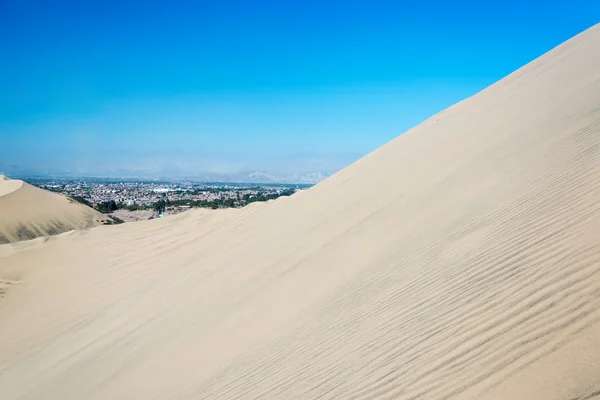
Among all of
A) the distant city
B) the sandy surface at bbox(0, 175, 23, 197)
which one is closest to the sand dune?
the sandy surface at bbox(0, 175, 23, 197)

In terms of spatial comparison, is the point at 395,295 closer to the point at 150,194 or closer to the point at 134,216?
the point at 134,216

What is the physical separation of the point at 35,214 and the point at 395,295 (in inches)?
1359

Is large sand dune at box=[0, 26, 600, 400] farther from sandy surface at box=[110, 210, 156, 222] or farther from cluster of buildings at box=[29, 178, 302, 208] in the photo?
cluster of buildings at box=[29, 178, 302, 208]

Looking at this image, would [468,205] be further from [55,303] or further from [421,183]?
[55,303]

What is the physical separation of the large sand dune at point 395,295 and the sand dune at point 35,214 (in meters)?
19.8

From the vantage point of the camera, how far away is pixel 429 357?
297cm

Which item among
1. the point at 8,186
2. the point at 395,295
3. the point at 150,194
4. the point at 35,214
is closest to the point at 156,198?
the point at 150,194

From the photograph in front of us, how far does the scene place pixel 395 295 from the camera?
4.19 m

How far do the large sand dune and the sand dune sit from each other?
19.8 meters

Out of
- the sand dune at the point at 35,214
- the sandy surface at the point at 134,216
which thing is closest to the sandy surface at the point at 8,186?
the sand dune at the point at 35,214

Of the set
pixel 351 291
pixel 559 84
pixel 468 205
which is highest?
pixel 559 84

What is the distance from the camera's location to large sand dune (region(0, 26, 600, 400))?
9.05ft

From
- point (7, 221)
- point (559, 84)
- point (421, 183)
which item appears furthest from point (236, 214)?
point (7, 221)

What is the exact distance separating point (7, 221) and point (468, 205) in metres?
31.8
